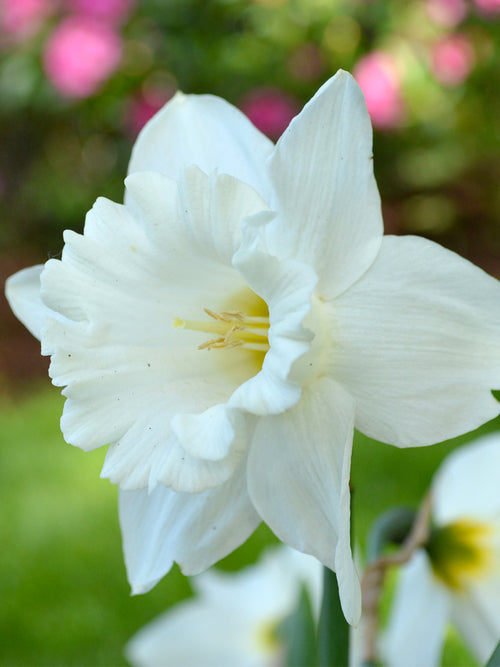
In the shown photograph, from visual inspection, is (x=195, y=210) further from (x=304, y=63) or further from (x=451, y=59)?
(x=304, y=63)

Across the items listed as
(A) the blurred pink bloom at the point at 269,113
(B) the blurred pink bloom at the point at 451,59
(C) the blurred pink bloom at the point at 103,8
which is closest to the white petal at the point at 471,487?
(A) the blurred pink bloom at the point at 269,113

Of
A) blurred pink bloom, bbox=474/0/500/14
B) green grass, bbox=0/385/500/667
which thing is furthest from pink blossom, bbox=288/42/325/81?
green grass, bbox=0/385/500/667

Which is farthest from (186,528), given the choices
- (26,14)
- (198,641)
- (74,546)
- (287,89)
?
(287,89)

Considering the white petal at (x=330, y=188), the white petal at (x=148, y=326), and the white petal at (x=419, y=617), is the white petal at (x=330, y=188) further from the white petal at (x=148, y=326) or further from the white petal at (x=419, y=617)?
the white petal at (x=419, y=617)

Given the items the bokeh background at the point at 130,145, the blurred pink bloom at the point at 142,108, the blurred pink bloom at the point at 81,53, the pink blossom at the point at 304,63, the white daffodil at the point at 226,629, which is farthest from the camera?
the pink blossom at the point at 304,63

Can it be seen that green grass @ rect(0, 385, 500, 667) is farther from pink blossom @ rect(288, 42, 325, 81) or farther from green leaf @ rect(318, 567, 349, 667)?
pink blossom @ rect(288, 42, 325, 81)

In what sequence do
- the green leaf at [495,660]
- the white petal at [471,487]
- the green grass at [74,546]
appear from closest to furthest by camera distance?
the green leaf at [495,660] < the white petal at [471,487] < the green grass at [74,546]

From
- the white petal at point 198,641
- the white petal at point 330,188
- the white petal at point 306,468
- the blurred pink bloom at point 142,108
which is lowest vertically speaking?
the blurred pink bloom at point 142,108
